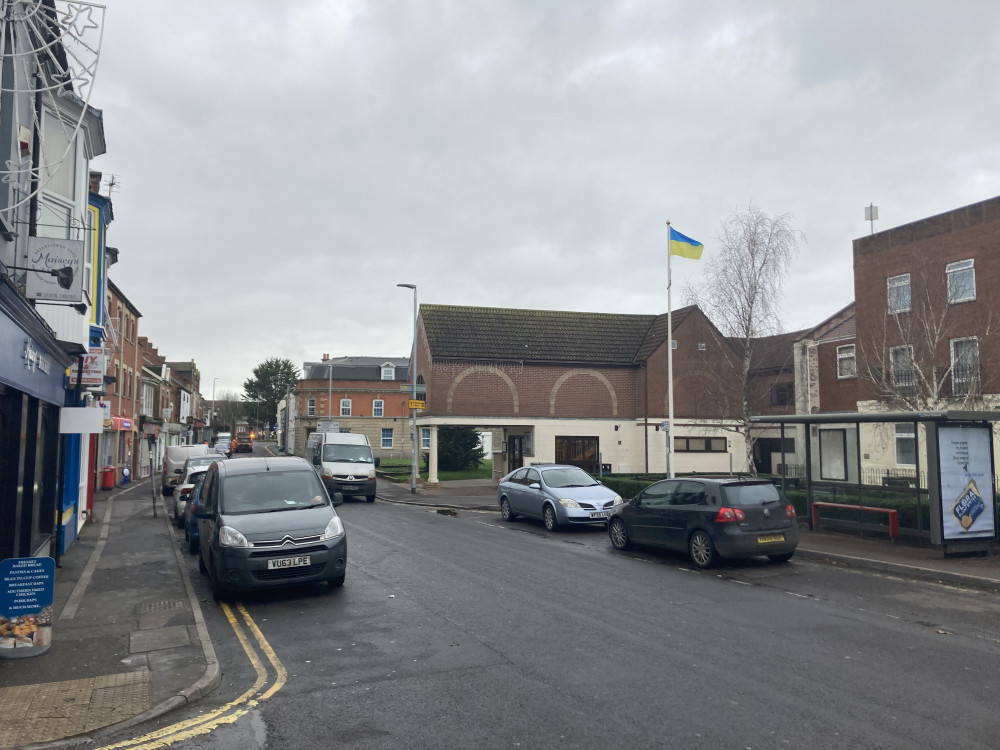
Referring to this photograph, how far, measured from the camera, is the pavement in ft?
18.1

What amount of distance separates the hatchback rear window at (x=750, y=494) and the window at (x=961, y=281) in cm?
1604

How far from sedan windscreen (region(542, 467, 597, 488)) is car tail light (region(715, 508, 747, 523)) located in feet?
22.4

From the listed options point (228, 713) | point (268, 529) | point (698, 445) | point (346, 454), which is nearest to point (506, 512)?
point (346, 454)

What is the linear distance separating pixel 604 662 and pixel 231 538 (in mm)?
5230

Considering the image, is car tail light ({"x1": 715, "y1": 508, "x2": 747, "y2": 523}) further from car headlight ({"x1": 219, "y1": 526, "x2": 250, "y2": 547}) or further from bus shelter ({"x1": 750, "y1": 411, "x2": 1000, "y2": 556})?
car headlight ({"x1": 219, "y1": 526, "x2": 250, "y2": 547})

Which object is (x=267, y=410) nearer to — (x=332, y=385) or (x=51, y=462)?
(x=332, y=385)

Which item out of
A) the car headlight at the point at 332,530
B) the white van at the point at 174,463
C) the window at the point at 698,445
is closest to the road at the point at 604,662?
the car headlight at the point at 332,530

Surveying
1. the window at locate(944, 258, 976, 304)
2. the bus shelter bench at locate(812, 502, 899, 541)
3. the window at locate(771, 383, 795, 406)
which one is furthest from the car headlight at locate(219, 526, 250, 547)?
the window at locate(771, 383, 795, 406)

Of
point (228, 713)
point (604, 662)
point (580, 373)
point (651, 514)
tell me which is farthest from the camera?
point (580, 373)

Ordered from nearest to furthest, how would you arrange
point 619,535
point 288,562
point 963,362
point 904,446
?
point 288,562 → point 619,535 → point 963,362 → point 904,446

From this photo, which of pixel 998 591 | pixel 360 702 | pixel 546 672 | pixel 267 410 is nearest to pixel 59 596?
pixel 360 702

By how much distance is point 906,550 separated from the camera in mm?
13438

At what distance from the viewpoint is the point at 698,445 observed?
Result: 35.8 m

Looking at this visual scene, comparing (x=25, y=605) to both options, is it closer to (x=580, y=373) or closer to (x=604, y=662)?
(x=604, y=662)
